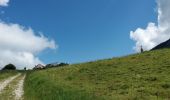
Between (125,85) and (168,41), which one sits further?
(168,41)

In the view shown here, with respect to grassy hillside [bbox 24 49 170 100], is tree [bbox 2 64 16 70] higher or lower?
higher

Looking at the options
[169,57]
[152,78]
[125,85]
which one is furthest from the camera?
[169,57]

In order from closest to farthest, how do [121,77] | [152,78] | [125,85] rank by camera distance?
[125,85], [152,78], [121,77]

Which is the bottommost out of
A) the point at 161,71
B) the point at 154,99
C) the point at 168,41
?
the point at 154,99

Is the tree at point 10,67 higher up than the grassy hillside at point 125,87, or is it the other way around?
the tree at point 10,67

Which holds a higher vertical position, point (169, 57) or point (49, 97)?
point (169, 57)

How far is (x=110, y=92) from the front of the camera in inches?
1141

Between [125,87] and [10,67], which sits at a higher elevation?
[10,67]

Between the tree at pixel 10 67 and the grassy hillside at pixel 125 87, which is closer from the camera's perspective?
the grassy hillside at pixel 125 87

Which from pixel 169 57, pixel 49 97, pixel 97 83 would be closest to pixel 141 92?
pixel 49 97

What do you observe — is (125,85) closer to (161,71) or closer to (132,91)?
(132,91)

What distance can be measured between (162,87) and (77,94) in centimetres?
595

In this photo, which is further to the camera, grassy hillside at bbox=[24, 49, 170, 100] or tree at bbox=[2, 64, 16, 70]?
tree at bbox=[2, 64, 16, 70]

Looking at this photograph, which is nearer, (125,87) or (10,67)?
(125,87)
